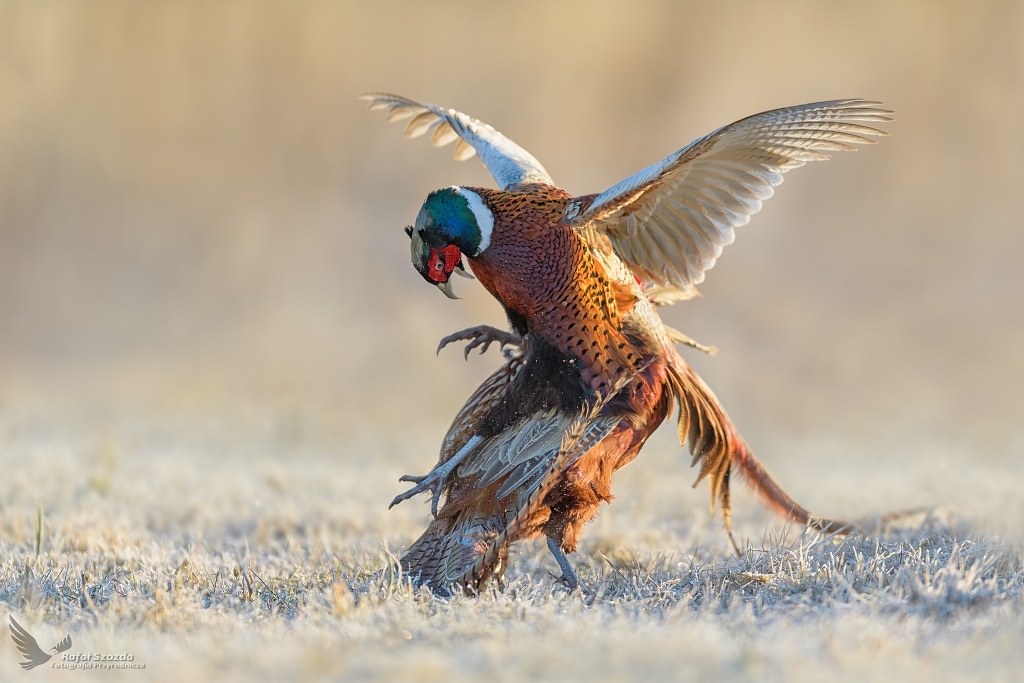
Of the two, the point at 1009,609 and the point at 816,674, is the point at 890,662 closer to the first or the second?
the point at 816,674

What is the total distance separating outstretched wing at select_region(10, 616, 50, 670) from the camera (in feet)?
9.46

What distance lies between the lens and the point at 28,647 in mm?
3010

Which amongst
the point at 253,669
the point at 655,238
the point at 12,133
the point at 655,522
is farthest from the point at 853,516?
the point at 12,133

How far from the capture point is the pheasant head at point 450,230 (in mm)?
3750

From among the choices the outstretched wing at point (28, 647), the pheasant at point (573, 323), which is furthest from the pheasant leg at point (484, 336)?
the outstretched wing at point (28, 647)

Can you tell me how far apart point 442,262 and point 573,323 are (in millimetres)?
571

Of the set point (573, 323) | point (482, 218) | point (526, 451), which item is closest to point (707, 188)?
point (573, 323)

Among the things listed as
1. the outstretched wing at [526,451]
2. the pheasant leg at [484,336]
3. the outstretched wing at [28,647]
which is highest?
the pheasant leg at [484,336]

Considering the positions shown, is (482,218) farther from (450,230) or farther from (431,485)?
(431,485)

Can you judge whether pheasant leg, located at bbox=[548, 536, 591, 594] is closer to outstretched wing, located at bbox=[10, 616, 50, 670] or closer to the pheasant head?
the pheasant head

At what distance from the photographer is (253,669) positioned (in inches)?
104

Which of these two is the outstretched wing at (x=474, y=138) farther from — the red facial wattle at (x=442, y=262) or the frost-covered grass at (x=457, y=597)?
the frost-covered grass at (x=457, y=597)

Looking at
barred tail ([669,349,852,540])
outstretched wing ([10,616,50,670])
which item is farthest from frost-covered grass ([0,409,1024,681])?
barred tail ([669,349,852,540])

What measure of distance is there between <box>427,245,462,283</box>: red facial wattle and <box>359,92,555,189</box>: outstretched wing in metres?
0.72
